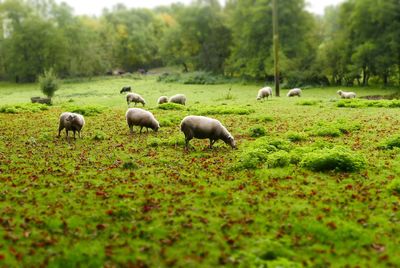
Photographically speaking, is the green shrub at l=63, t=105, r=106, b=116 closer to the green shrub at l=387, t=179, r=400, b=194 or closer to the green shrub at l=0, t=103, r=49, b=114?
the green shrub at l=0, t=103, r=49, b=114

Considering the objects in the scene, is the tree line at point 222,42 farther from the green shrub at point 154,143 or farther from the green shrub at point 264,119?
the green shrub at point 154,143

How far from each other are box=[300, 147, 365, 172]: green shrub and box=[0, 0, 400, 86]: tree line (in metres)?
43.6

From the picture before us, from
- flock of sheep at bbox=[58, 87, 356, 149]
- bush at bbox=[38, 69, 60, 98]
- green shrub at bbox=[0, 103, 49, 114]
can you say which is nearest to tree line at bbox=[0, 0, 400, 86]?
bush at bbox=[38, 69, 60, 98]

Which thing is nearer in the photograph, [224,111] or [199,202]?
[199,202]

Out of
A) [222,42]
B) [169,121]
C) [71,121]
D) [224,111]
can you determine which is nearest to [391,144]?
[169,121]

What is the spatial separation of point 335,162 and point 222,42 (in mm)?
72355

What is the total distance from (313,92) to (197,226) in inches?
1825

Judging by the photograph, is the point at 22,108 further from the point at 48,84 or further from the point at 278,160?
the point at 278,160

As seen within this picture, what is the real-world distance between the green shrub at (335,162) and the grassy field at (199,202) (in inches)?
1.4

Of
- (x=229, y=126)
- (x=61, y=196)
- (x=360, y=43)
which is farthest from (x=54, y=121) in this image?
(x=360, y=43)

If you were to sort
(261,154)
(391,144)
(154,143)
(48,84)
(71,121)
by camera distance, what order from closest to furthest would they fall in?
(261,154), (391,144), (154,143), (71,121), (48,84)

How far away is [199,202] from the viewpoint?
38.2 ft

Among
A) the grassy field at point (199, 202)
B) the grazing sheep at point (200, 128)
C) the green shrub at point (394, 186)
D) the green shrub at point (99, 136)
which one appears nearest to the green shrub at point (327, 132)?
the grassy field at point (199, 202)

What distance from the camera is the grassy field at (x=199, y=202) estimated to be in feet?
29.5
